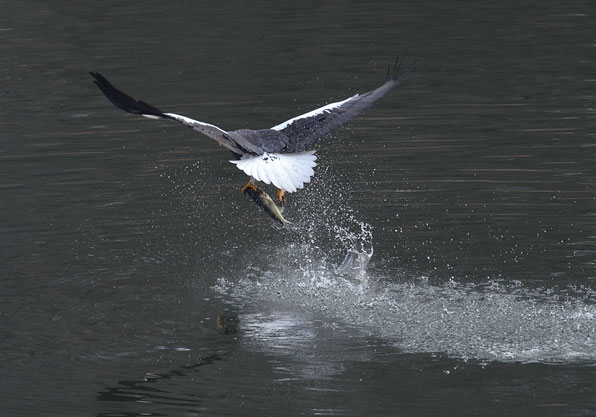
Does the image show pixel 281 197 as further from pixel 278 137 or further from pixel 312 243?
pixel 312 243

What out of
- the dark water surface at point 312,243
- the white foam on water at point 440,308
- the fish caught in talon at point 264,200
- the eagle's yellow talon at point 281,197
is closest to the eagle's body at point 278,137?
the fish caught in talon at point 264,200

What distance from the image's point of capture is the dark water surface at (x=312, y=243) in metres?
8.12

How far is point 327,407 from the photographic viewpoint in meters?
7.68

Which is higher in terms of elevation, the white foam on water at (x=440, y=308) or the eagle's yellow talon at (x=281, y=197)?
the eagle's yellow talon at (x=281, y=197)

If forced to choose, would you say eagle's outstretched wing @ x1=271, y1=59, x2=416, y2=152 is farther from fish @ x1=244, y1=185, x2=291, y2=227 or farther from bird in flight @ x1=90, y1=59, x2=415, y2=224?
fish @ x1=244, y1=185, x2=291, y2=227

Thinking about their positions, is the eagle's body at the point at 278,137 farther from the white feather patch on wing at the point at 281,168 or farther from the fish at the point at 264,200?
the fish at the point at 264,200

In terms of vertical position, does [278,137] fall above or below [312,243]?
above

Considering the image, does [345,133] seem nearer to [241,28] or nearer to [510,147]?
[510,147]

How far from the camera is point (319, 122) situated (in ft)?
36.6

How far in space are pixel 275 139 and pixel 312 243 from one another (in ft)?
5.57

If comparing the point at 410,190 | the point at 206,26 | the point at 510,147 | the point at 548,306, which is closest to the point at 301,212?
the point at 410,190

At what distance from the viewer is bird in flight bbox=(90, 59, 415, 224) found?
9.04m

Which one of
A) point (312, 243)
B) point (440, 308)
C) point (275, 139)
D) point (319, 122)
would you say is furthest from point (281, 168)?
point (312, 243)

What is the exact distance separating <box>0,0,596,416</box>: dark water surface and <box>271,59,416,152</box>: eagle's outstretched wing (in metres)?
1.13
